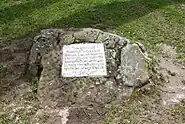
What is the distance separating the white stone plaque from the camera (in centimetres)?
659

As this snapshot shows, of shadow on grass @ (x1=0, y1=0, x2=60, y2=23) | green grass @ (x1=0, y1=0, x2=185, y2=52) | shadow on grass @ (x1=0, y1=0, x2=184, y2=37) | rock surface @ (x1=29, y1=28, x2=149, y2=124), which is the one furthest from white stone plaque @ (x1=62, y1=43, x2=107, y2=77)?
shadow on grass @ (x1=0, y1=0, x2=60, y2=23)

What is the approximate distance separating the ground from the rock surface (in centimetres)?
37

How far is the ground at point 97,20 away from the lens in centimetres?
820

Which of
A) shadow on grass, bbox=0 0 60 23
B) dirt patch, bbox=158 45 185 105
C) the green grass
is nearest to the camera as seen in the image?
dirt patch, bbox=158 45 185 105

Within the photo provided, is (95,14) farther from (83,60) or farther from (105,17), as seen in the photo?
(83,60)

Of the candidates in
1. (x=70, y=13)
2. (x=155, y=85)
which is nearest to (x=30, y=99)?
(x=155, y=85)

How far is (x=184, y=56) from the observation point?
7.88 meters

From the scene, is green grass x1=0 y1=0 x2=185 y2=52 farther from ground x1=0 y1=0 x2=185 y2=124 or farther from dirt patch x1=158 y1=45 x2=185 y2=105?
dirt patch x1=158 y1=45 x2=185 y2=105

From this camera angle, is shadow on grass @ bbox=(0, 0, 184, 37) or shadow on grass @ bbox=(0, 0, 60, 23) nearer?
shadow on grass @ bbox=(0, 0, 184, 37)

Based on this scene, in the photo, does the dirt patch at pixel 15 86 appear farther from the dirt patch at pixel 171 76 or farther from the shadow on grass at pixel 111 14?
the dirt patch at pixel 171 76

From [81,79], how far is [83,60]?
42 centimetres

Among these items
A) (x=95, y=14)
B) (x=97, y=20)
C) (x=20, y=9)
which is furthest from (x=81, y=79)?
(x=20, y=9)

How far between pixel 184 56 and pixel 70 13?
316 centimetres

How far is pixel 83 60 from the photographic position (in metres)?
6.78
